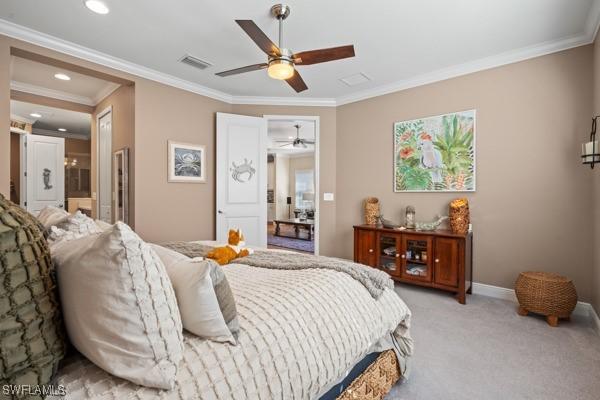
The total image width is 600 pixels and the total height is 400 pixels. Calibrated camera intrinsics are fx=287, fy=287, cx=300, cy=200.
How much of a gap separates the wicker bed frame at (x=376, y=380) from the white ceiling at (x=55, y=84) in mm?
4409

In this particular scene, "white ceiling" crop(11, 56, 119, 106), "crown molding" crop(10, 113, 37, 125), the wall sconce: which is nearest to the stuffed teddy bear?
the wall sconce

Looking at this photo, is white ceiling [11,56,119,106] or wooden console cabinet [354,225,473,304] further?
white ceiling [11,56,119,106]

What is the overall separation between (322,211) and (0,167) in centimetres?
368

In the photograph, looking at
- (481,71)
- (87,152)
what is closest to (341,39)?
(481,71)

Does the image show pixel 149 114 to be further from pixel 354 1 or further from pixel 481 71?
pixel 481 71

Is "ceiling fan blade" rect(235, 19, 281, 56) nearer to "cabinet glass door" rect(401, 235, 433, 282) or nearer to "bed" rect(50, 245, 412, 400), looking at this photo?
"bed" rect(50, 245, 412, 400)

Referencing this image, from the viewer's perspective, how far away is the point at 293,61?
7.78 ft

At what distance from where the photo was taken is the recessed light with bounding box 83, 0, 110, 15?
227 cm

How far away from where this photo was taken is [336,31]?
2656mm

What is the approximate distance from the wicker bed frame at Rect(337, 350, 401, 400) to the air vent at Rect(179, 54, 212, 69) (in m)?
3.35

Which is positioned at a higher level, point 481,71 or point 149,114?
point 481,71

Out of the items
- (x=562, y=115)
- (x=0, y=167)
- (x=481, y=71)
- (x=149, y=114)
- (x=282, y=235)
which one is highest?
(x=481, y=71)

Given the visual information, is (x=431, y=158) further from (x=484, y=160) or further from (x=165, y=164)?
(x=165, y=164)

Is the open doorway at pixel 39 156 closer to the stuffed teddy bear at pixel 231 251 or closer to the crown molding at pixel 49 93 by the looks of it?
the crown molding at pixel 49 93
